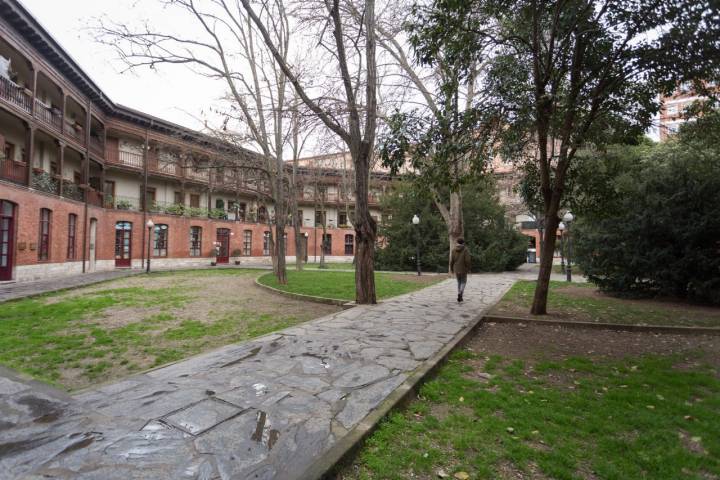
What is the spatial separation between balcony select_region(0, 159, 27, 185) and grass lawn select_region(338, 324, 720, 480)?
17.4 meters

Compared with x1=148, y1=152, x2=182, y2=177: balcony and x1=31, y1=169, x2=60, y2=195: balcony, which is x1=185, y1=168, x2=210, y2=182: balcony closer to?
x1=148, y1=152, x2=182, y2=177: balcony

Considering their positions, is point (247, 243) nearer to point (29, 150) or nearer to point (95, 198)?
point (95, 198)

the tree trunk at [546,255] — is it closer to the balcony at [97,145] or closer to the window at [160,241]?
the balcony at [97,145]

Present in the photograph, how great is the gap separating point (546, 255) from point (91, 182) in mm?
25277

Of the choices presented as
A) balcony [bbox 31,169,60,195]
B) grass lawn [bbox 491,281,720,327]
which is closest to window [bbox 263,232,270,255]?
balcony [bbox 31,169,60,195]

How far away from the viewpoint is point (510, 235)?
2373 centimetres

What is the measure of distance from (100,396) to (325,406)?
217cm

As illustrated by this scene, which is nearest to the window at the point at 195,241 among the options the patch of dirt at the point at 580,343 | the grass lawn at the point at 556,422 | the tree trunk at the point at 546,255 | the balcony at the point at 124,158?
the balcony at the point at 124,158

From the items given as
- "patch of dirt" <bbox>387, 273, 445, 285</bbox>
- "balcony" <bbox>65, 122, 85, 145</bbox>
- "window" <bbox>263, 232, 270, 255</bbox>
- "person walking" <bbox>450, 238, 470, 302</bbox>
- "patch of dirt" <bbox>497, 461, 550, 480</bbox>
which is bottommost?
"patch of dirt" <bbox>497, 461, 550, 480</bbox>

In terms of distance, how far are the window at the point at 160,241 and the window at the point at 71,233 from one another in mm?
6242

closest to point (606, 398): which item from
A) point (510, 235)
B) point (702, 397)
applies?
point (702, 397)

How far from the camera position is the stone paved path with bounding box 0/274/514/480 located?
2408mm

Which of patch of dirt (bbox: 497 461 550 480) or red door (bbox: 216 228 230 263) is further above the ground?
red door (bbox: 216 228 230 263)

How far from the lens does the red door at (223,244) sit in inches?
1128
